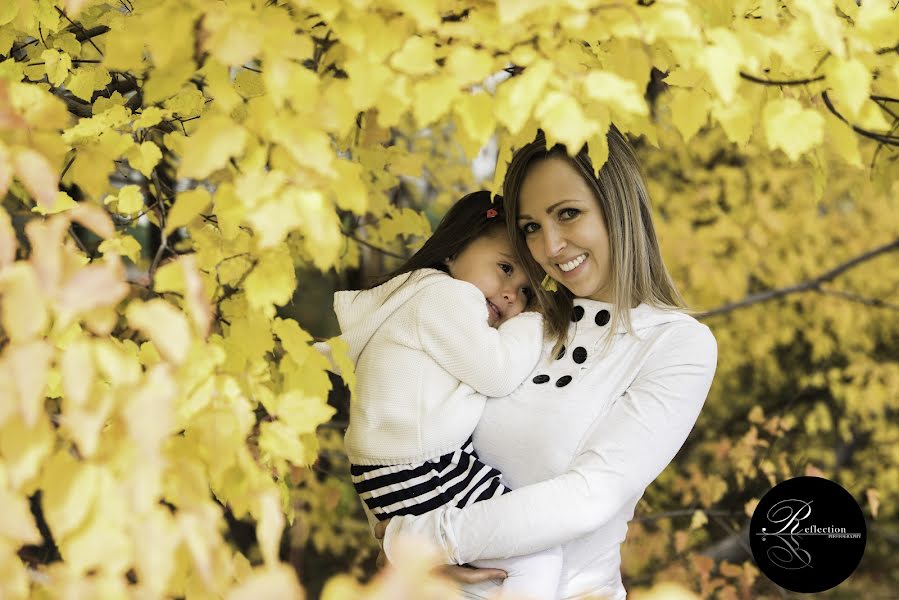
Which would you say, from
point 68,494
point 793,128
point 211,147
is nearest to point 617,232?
point 793,128

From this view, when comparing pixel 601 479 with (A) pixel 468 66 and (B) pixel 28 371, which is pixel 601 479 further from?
(B) pixel 28 371

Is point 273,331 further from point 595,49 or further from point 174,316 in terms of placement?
point 595,49

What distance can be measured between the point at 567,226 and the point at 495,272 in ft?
0.77

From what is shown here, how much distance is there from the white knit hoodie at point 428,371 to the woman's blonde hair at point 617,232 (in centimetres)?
17

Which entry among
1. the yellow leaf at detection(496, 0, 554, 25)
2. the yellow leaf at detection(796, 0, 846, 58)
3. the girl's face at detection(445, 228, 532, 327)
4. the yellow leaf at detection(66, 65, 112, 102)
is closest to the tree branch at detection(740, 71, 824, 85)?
the yellow leaf at detection(796, 0, 846, 58)

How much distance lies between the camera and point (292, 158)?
1.14 metres

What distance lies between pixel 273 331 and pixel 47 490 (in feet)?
1.52

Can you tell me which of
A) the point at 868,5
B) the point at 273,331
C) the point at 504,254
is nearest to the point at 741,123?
the point at 868,5

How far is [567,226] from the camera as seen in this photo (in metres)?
1.99

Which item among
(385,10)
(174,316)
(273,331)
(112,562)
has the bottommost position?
(273,331)

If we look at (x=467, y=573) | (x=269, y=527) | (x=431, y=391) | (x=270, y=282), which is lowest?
(x=467, y=573)

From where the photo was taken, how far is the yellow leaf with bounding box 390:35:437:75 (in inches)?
44.6

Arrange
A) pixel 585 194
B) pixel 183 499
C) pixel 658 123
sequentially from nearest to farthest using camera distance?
1. pixel 183 499
2. pixel 585 194
3. pixel 658 123

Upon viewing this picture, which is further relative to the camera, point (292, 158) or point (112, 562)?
point (292, 158)
